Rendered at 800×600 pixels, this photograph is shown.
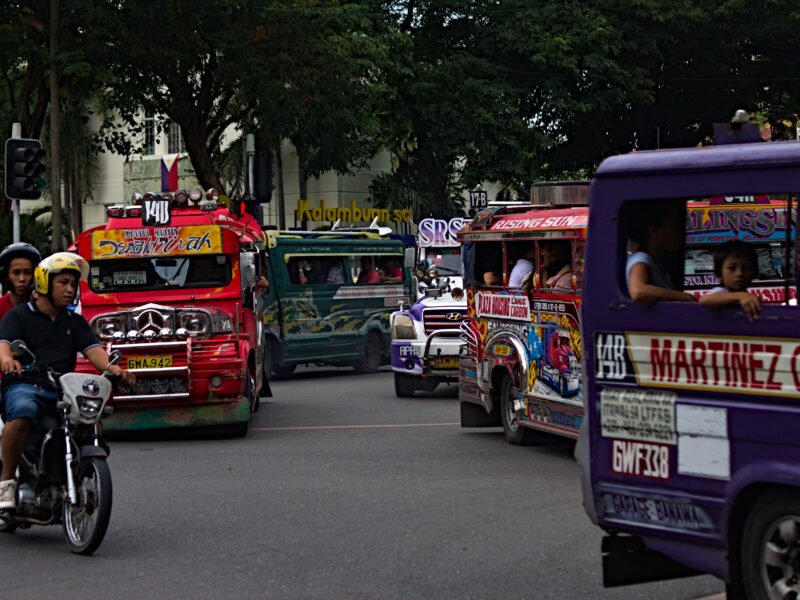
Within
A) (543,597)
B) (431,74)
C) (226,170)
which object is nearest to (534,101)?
(431,74)

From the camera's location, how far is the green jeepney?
2456cm

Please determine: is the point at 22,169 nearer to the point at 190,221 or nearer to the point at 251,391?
the point at 190,221

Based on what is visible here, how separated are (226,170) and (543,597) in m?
41.4

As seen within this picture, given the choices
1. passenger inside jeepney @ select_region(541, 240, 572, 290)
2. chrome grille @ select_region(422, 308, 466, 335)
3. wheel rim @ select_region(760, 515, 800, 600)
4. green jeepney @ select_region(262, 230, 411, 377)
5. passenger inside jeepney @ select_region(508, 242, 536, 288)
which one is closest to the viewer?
wheel rim @ select_region(760, 515, 800, 600)

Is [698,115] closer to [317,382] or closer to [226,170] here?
[226,170]

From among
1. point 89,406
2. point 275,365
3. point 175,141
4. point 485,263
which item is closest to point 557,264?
point 485,263

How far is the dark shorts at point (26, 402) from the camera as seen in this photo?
907 centimetres

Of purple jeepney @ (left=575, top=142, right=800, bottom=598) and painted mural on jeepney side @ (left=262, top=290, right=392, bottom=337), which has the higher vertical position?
purple jeepney @ (left=575, top=142, right=800, bottom=598)

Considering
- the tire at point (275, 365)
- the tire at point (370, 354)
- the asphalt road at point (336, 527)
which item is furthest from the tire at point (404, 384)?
the tire at point (370, 354)

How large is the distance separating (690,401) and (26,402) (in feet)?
14.4

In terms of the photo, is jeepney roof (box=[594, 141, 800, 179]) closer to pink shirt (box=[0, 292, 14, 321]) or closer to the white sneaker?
the white sneaker

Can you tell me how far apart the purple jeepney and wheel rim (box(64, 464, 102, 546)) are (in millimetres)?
3185

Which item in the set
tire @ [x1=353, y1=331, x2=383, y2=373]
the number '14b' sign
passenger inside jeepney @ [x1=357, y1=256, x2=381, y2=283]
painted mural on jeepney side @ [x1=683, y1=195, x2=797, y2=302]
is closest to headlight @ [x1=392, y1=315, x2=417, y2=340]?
the number '14b' sign

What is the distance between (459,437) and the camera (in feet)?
50.8
